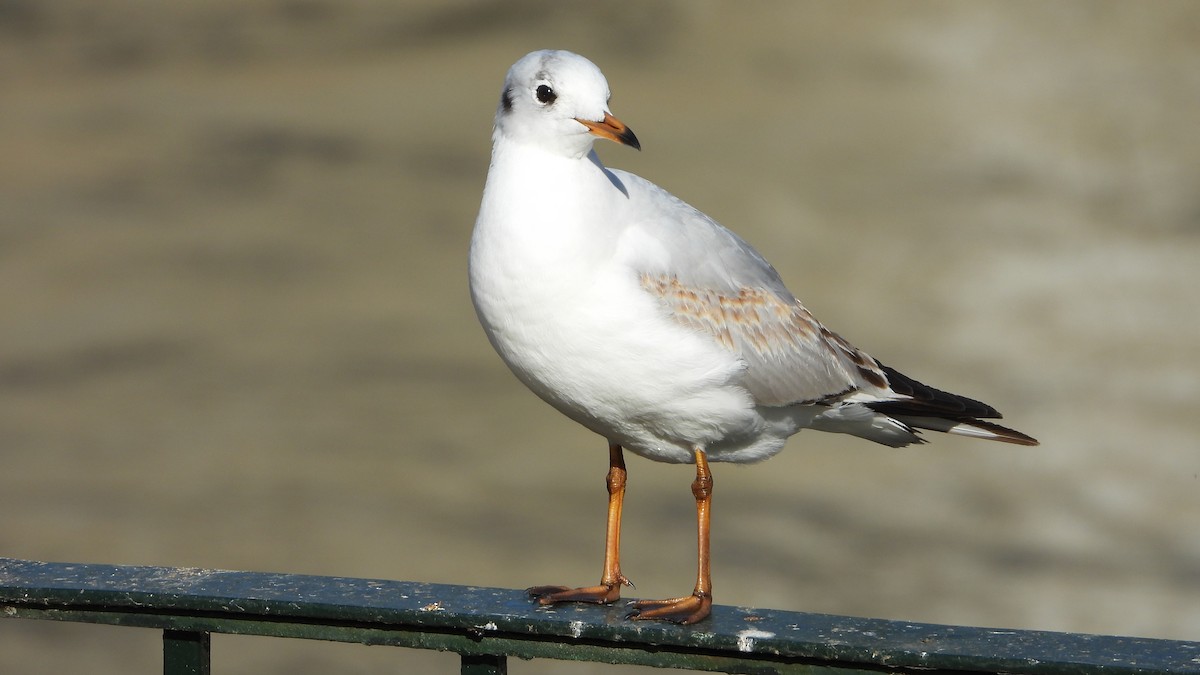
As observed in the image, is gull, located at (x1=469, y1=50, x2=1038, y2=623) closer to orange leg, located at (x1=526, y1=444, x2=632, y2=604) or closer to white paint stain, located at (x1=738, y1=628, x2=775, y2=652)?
orange leg, located at (x1=526, y1=444, x2=632, y2=604)

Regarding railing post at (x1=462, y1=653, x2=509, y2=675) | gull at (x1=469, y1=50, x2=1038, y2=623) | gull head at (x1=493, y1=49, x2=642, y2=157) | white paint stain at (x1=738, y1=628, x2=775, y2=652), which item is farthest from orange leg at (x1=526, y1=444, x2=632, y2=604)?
gull head at (x1=493, y1=49, x2=642, y2=157)

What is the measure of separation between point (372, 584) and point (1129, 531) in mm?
6888

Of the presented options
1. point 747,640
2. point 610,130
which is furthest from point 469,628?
point 610,130

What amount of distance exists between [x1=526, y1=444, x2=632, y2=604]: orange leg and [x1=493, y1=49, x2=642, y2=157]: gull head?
0.63 meters

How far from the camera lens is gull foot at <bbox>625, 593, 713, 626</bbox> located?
2.53m

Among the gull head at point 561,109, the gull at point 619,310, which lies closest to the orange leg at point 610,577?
the gull at point 619,310

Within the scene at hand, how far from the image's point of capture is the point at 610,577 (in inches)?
114

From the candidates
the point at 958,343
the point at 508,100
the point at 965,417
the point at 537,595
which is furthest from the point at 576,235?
the point at 958,343

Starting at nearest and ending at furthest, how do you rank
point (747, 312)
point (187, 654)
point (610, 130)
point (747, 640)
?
point (747, 640), point (187, 654), point (610, 130), point (747, 312)

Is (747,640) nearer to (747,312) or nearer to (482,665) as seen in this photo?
(482,665)

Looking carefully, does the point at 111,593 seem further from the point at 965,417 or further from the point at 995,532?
the point at 995,532

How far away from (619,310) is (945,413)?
2.79 ft

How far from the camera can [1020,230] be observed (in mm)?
8727

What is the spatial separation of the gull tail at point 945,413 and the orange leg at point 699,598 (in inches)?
19.8
